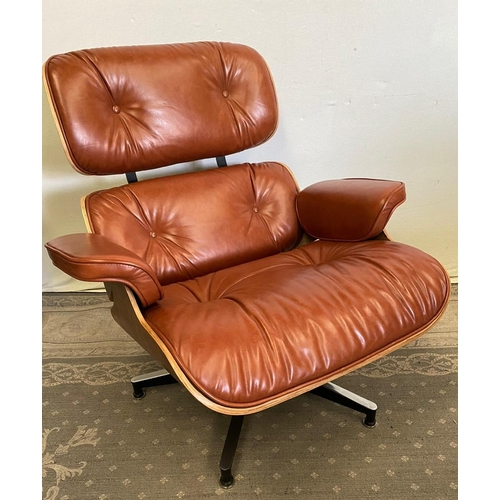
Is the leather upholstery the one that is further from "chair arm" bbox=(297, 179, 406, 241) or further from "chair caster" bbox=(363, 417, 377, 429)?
"chair caster" bbox=(363, 417, 377, 429)

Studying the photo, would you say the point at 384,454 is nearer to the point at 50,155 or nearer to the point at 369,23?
the point at 369,23

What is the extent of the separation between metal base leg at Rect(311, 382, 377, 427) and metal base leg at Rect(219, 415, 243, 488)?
27 centimetres

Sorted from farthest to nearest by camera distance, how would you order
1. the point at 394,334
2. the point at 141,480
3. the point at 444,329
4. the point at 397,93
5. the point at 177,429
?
the point at 397,93 < the point at 444,329 < the point at 177,429 < the point at 141,480 < the point at 394,334

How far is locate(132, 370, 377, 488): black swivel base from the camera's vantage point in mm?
1163

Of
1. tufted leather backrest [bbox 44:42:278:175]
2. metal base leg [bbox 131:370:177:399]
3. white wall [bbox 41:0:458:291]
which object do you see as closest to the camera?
tufted leather backrest [bbox 44:42:278:175]

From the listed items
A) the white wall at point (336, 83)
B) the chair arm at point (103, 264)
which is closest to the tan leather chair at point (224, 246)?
the chair arm at point (103, 264)

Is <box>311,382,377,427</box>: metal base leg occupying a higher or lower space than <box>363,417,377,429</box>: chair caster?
Result: higher

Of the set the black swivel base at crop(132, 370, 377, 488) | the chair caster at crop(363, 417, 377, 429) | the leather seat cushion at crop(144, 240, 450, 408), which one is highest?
the leather seat cushion at crop(144, 240, 450, 408)

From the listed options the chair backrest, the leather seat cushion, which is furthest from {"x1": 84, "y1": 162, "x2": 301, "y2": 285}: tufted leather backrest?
the leather seat cushion

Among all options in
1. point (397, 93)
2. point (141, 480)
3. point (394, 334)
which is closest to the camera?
point (394, 334)

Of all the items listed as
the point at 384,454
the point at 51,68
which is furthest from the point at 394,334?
the point at 51,68

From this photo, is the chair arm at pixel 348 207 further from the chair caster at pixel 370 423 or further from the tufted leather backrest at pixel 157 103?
the chair caster at pixel 370 423
